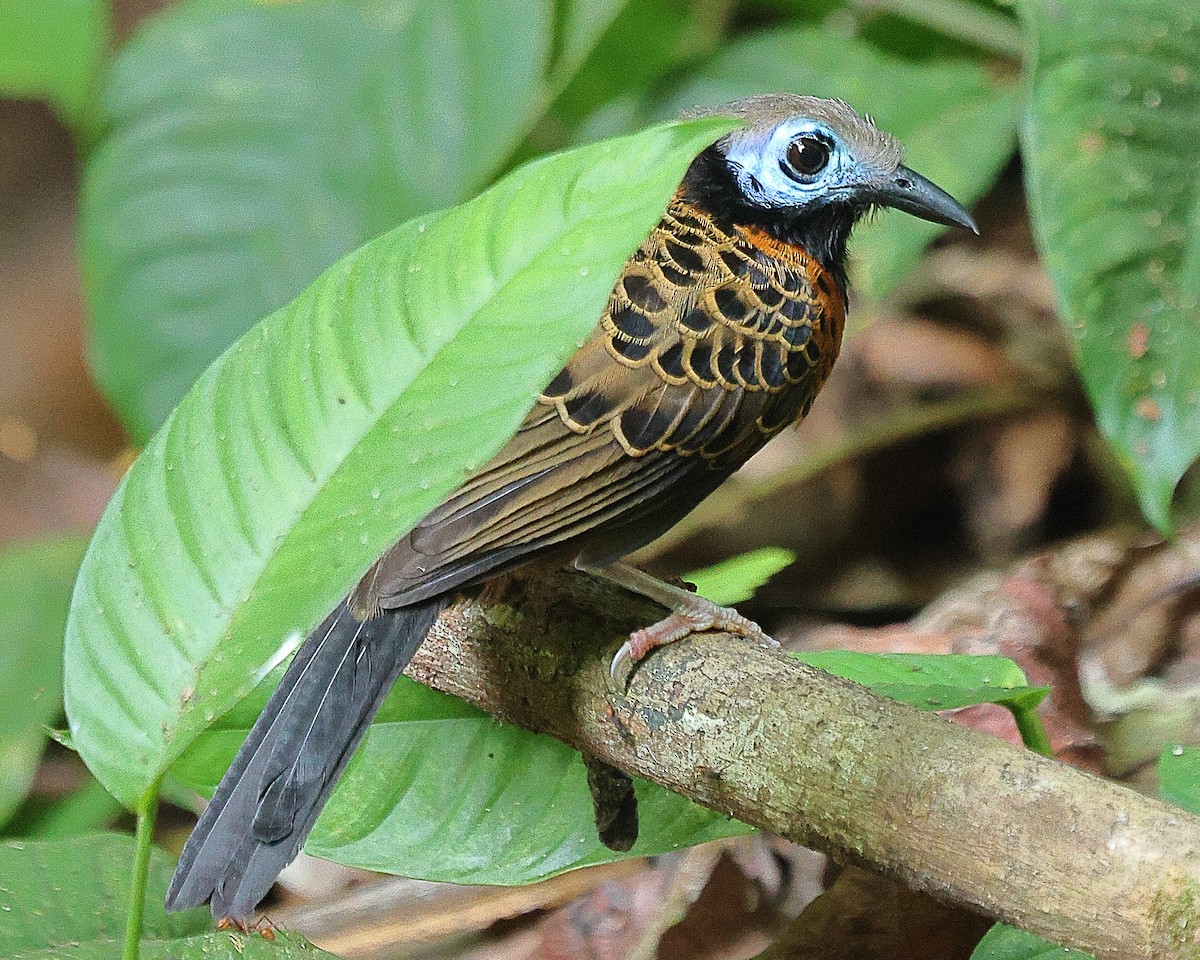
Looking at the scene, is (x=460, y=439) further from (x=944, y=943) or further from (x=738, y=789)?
(x=944, y=943)

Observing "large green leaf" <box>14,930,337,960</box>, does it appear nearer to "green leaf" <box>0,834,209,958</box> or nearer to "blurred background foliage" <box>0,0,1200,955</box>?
"green leaf" <box>0,834,209,958</box>

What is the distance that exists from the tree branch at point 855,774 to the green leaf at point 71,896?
0.55 meters

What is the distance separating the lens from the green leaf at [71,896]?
69.6 inches

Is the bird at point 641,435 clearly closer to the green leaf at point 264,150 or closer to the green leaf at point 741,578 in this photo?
the green leaf at point 741,578

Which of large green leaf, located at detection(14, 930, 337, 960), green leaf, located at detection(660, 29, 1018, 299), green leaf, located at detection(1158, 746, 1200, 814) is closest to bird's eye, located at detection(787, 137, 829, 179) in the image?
green leaf, located at detection(660, 29, 1018, 299)

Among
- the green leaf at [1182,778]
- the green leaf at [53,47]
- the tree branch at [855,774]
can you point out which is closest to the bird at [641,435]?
the tree branch at [855,774]

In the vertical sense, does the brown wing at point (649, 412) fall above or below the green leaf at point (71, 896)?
above

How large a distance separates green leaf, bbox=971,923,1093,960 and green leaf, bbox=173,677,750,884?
406mm

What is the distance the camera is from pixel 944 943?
2.07 meters

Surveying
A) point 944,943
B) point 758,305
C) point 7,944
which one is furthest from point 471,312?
point 944,943

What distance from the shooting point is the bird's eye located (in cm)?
239

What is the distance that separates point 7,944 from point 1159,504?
2.07 meters

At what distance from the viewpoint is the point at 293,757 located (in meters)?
1.73

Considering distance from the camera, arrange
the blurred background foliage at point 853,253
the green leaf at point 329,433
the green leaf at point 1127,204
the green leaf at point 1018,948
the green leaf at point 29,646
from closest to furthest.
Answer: the green leaf at point 329,433 < the green leaf at point 1018,948 < the green leaf at point 1127,204 < the blurred background foliage at point 853,253 < the green leaf at point 29,646
